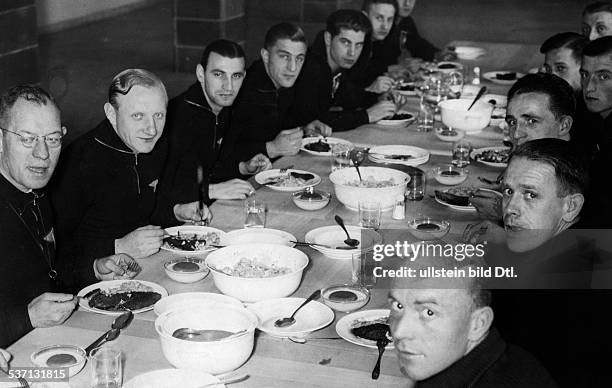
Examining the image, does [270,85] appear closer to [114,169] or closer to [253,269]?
[114,169]

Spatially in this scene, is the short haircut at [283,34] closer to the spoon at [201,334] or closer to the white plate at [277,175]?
the white plate at [277,175]

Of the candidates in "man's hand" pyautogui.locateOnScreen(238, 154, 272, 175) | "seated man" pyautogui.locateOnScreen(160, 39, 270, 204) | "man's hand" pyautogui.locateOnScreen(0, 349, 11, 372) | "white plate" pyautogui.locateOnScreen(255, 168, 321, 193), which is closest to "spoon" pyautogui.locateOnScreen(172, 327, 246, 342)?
"man's hand" pyautogui.locateOnScreen(0, 349, 11, 372)

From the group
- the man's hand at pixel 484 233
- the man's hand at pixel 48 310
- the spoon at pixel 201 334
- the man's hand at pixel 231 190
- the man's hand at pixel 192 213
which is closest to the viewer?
the spoon at pixel 201 334

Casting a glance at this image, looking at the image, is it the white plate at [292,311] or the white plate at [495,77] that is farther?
the white plate at [495,77]

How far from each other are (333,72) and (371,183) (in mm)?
2320

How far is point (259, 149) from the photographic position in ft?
16.8

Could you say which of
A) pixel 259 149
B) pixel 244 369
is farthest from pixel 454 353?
pixel 259 149

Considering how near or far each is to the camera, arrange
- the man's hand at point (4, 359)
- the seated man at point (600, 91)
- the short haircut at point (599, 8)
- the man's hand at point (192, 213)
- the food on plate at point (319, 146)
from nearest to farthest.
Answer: the man's hand at point (4, 359) → the man's hand at point (192, 213) → the seated man at point (600, 91) → the food on plate at point (319, 146) → the short haircut at point (599, 8)

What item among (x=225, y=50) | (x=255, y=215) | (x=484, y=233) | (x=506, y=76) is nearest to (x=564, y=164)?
(x=484, y=233)

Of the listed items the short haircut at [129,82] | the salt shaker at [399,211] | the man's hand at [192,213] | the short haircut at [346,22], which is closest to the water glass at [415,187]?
the salt shaker at [399,211]

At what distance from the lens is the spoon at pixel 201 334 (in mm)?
2730

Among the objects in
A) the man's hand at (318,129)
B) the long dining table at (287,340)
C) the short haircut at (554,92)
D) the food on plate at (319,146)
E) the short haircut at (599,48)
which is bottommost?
the long dining table at (287,340)

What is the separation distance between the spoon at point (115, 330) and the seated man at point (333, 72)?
3.27 m

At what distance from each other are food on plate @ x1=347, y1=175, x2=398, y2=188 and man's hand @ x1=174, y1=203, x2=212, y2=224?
2.53ft
